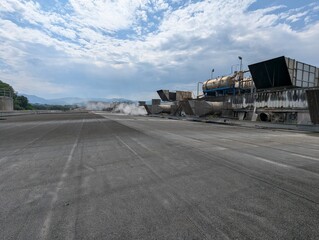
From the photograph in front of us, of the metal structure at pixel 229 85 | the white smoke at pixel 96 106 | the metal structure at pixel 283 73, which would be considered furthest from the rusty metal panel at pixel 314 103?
the white smoke at pixel 96 106

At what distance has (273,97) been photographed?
2098cm

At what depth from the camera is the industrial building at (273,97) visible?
18083 millimetres

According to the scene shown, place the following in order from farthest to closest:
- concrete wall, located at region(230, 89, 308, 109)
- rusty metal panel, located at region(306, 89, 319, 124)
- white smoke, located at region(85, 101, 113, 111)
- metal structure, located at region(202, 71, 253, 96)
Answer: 1. white smoke, located at region(85, 101, 113, 111)
2. metal structure, located at region(202, 71, 253, 96)
3. concrete wall, located at region(230, 89, 308, 109)
4. rusty metal panel, located at region(306, 89, 319, 124)

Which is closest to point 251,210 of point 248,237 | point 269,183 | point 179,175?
point 248,237

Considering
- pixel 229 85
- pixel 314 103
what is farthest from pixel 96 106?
pixel 314 103

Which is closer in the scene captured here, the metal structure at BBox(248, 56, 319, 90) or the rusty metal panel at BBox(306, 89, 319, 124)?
the rusty metal panel at BBox(306, 89, 319, 124)

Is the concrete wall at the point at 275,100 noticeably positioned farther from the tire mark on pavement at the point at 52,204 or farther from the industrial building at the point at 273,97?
the tire mark on pavement at the point at 52,204

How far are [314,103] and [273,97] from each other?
571cm

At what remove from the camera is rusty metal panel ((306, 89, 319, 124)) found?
15084 millimetres

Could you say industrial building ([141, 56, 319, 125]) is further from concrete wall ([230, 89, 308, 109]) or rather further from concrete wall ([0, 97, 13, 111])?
concrete wall ([0, 97, 13, 111])

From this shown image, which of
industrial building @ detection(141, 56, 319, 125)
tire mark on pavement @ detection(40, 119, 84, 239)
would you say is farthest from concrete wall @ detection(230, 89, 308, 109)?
tire mark on pavement @ detection(40, 119, 84, 239)

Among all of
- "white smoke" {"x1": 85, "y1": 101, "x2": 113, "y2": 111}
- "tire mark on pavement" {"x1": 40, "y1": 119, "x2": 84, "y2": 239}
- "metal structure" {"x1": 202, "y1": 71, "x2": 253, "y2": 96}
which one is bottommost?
"tire mark on pavement" {"x1": 40, "y1": 119, "x2": 84, "y2": 239}

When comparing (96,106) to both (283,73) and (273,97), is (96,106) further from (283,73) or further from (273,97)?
(273,97)

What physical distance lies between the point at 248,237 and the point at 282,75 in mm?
25481
